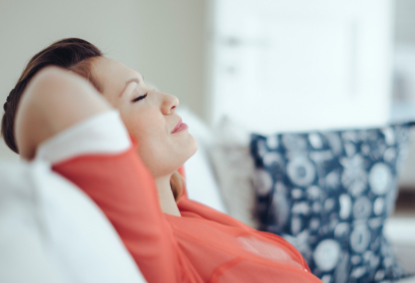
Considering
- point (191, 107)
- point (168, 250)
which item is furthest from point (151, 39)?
point (168, 250)

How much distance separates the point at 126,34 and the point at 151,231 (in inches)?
39.6

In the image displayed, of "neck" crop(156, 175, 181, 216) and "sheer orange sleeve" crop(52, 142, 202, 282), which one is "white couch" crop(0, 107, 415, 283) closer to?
"sheer orange sleeve" crop(52, 142, 202, 282)

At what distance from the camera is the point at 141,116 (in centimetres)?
54

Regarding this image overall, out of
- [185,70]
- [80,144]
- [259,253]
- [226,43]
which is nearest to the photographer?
[80,144]

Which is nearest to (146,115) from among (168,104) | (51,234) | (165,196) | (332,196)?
(168,104)

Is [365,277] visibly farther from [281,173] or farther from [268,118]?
[268,118]

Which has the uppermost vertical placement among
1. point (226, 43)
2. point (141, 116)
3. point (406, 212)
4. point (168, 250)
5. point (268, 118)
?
point (226, 43)

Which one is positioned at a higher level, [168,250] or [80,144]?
[80,144]

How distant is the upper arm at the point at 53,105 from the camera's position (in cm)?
30

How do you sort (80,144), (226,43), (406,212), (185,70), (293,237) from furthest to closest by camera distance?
(185,70), (226,43), (406,212), (293,237), (80,144)

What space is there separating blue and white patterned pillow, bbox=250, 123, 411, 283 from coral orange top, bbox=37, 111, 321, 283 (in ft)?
1.36

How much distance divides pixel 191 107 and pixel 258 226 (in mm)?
1301

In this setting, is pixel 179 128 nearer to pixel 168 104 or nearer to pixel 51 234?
pixel 168 104

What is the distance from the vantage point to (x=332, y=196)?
99 centimetres
